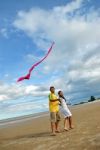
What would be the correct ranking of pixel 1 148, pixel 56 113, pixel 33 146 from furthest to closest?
pixel 56 113
pixel 1 148
pixel 33 146

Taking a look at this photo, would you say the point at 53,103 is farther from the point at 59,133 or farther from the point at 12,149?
the point at 12,149

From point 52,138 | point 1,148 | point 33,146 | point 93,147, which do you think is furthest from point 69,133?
point 93,147

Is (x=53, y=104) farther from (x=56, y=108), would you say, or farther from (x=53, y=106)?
(x=56, y=108)

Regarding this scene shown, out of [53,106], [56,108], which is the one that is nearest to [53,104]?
[53,106]

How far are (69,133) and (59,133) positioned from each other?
32.4 inches

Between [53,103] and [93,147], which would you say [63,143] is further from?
[53,103]

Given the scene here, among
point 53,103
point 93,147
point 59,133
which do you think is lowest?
point 93,147

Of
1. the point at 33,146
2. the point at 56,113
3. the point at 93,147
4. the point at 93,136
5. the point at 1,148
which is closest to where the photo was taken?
the point at 93,147

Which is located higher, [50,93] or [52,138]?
[50,93]

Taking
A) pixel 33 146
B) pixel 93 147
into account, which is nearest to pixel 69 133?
pixel 33 146

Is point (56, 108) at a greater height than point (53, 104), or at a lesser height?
lesser

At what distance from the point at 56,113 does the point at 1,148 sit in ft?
8.65

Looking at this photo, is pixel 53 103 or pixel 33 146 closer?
pixel 33 146

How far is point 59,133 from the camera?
14719 mm
